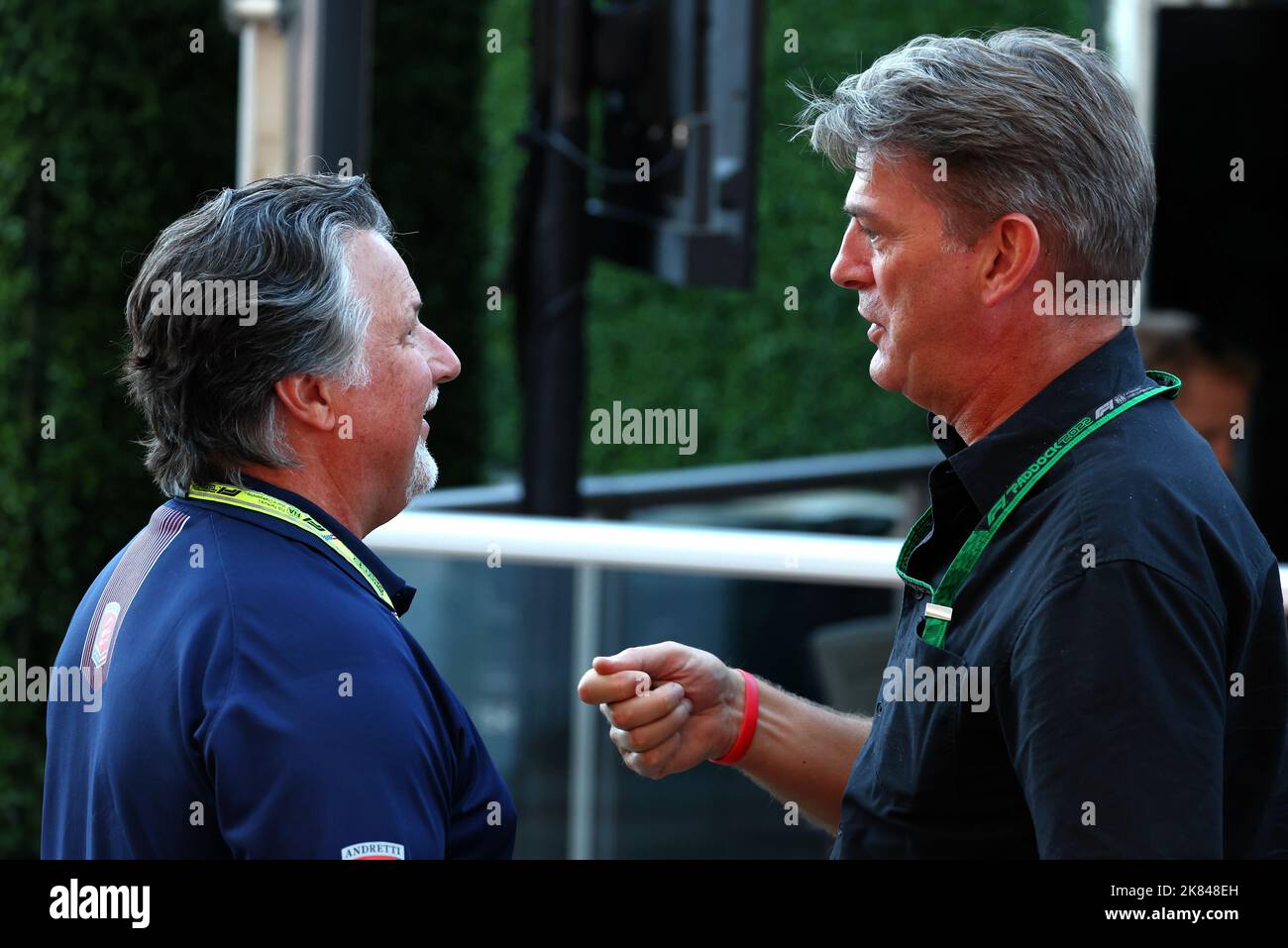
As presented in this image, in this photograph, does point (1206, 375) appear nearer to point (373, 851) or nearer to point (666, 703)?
point (666, 703)

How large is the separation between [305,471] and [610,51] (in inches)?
106

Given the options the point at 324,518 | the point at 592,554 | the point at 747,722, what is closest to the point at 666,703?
the point at 747,722

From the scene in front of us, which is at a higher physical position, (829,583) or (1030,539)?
(1030,539)

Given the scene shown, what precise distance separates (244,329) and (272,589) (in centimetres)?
33

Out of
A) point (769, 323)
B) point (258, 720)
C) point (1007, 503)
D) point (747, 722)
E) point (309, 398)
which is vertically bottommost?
point (747, 722)

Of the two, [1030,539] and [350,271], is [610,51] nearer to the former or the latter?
[350,271]

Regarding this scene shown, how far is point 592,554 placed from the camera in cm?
362

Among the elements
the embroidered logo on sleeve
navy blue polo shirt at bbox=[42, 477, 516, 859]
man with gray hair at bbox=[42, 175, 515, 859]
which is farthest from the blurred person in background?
the embroidered logo on sleeve

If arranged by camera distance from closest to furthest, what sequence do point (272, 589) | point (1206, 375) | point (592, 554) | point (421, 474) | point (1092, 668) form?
1. point (1092, 668)
2. point (272, 589)
3. point (421, 474)
4. point (592, 554)
5. point (1206, 375)

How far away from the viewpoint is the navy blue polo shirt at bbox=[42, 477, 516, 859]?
1.59 metres

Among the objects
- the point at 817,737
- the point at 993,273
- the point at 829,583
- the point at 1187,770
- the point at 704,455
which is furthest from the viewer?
the point at 704,455

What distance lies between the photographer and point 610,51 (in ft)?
14.2
